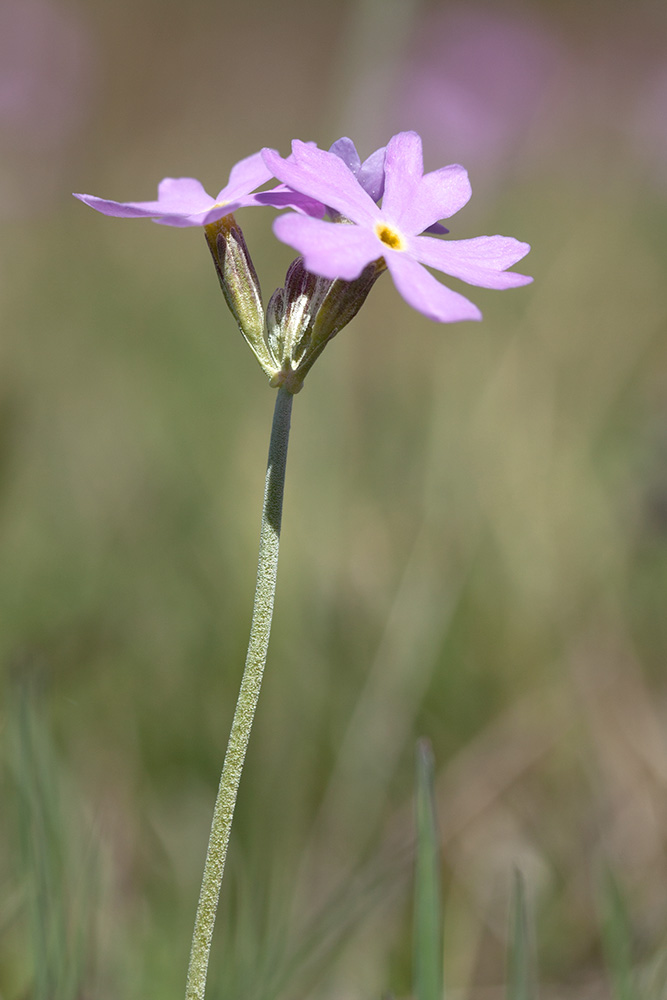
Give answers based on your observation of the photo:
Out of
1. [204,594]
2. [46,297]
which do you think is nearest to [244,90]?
[46,297]

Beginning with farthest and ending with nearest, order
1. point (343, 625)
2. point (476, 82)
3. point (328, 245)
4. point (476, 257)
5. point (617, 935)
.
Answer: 1. point (476, 82)
2. point (343, 625)
3. point (617, 935)
4. point (476, 257)
5. point (328, 245)

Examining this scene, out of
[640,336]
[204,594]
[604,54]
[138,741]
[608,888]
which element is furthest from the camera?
[604,54]

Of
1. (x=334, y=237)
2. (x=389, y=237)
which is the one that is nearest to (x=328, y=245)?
(x=334, y=237)

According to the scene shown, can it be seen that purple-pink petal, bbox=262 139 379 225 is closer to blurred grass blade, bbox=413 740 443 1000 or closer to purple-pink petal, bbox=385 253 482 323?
purple-pink petal, bbox=385 253 482 323

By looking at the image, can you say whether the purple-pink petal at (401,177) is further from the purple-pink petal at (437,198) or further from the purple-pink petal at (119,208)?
the purple-pink petal at (119,208)

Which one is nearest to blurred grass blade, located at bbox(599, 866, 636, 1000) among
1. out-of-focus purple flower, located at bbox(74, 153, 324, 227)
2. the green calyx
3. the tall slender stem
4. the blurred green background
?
the blurred green background

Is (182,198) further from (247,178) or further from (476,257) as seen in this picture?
(476,257)

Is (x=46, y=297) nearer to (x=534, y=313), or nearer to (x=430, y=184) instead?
(x=534, y=313)
